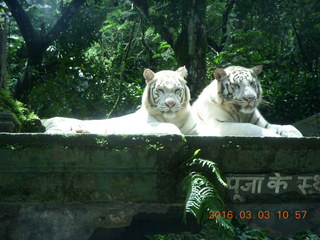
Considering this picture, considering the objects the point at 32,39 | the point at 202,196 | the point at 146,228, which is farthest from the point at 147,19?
the point at 202,196

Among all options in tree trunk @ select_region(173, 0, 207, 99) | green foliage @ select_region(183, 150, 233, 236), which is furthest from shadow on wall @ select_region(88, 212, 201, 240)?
tree trunk @ select_region(173, 0, 207, 99)

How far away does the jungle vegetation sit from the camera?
33.2ft

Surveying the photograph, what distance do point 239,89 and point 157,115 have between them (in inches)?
43.0

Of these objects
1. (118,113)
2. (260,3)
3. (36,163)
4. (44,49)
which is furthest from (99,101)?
(36,163)

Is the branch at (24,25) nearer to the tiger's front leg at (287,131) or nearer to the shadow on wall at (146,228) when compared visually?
the tiger's front leg at (287,131)

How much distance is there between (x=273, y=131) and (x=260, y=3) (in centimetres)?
510

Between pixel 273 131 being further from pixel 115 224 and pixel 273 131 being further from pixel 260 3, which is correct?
pixel 260 3

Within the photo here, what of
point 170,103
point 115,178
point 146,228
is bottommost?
point 146,228

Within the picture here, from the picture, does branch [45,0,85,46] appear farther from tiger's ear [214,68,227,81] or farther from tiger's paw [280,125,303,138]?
tiger's paw [280,125,303,138]

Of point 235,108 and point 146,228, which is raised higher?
point 235,108

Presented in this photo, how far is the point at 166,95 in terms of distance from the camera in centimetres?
600

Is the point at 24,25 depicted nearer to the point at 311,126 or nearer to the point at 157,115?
the point at 157,115
